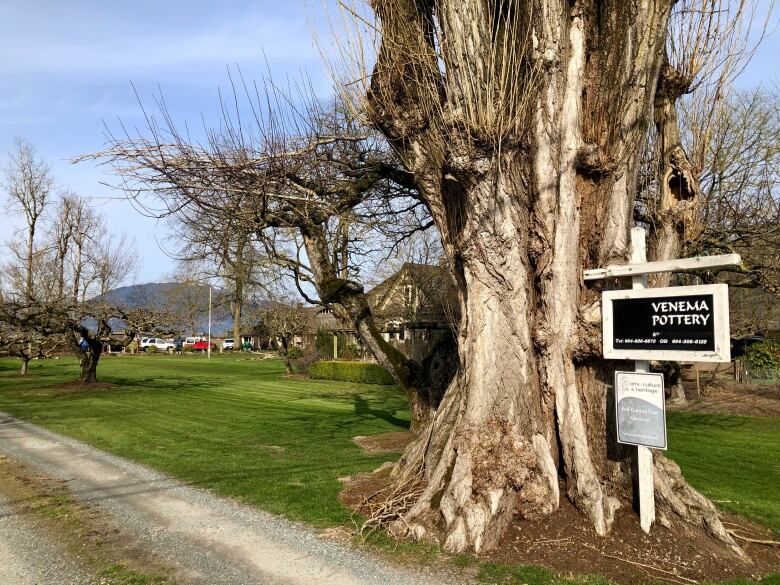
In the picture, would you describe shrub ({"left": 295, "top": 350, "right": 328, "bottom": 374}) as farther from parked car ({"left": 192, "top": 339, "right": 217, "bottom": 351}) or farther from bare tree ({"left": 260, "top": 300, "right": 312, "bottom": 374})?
parked car ({"left": 192, "top": 339, "right": 217, "bottom": 351})

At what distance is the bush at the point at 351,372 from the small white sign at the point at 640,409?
21.3 m

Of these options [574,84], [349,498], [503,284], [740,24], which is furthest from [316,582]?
[740,24]

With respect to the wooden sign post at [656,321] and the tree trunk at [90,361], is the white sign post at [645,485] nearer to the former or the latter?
the wooden sign post at [656,321]

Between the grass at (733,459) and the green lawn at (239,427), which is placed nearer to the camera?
the grass at (733,459)

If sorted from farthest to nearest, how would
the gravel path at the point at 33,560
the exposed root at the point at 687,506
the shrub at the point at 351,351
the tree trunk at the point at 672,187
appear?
the shrub at the point at 351,351
the tree trunk at the point at 672,187
the exposed root at the point at 687,506
the gravel path at the point at 33,560

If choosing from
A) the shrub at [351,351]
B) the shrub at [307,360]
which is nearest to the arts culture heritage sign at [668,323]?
the shrub at [351,351]

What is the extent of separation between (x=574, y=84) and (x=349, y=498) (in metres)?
5.19

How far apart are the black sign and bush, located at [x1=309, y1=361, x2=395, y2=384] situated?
70.1 feet

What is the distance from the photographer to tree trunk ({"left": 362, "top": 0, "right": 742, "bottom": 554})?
538 cm

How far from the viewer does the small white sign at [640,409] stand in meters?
4.97

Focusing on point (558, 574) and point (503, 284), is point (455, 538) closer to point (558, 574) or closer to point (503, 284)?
point (558, 574)

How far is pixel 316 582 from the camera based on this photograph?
4477 millimetres

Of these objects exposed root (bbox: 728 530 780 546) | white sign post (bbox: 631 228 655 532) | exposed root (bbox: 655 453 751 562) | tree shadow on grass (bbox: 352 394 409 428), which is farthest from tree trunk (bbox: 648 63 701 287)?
tree shadow on grass (bbox: 352 394 409 428)

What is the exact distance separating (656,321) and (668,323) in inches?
4.3
